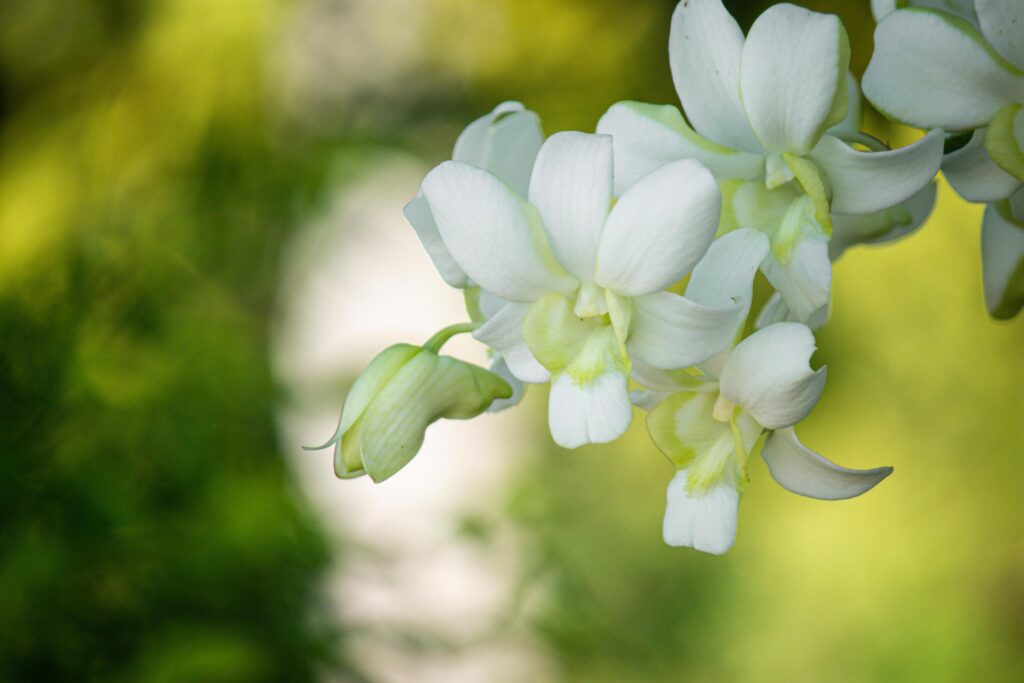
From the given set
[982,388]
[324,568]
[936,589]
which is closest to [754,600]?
[936,589]

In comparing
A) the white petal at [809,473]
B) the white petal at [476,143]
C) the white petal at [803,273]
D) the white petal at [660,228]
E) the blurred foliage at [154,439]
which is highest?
the blurred foliage at [154,439]

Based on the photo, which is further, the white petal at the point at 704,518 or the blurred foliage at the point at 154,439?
the blurred foliage at the point at 154,439

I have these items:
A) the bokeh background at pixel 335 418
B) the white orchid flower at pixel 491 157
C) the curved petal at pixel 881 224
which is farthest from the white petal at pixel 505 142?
the bokeh background at pixel 335 418

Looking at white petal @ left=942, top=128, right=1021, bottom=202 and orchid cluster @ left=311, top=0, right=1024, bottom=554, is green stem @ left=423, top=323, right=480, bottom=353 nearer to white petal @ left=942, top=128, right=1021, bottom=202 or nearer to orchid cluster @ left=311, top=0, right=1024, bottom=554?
orchid cluster @ left=311, top=0, right=1024, bottom=554

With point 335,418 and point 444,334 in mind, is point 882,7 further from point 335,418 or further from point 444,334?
point 335,418

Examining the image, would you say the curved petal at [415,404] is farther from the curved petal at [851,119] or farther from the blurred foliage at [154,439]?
the blurred foliage at [154,439]

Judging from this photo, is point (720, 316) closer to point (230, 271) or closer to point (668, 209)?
point (668, 209)

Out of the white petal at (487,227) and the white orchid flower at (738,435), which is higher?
the white petal at (487,227)
